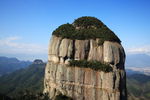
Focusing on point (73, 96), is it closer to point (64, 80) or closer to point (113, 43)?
point (64, 80)

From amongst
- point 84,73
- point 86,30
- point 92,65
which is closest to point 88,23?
point 86,30

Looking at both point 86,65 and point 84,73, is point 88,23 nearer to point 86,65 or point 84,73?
point 86,65

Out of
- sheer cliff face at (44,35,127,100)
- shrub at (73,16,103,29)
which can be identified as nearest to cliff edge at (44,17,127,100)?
sheer cliff face at (44,35,127,100)

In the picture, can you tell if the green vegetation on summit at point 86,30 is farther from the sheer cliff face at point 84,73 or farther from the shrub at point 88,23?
the sheer cliff face at point 84,73

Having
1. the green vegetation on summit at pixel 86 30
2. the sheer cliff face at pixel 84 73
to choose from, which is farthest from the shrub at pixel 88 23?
the sheer cliff face at pixel 84 73

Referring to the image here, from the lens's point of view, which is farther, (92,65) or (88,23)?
(88,23)

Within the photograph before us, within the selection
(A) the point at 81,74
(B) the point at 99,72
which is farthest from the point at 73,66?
(B) the point at 99,72

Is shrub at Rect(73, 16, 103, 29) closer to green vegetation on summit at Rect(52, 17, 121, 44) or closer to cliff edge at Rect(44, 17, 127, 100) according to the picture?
green vegetation on summit at Rect(52, 17, 121, 44)
